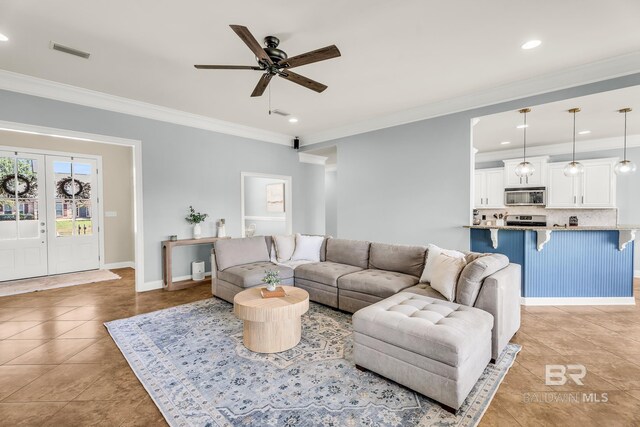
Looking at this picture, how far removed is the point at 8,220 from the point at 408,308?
6.84 m

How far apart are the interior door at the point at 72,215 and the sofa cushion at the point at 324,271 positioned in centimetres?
485

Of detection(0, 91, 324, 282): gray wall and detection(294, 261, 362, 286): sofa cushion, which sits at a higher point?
detection(0, 91, 324, 282): gray wall

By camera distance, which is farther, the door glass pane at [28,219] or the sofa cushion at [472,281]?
the door glass pane at [28,219]

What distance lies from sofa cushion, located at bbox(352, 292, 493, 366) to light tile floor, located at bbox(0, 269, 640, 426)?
45 centimetres

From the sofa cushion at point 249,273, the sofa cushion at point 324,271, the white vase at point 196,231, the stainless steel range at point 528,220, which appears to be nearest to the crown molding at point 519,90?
the sofa cushion at point 324,271

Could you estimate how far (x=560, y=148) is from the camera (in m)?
6.45

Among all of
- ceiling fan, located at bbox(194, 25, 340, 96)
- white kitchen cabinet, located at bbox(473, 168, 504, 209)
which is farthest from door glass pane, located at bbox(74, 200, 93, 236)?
white kitchen cabinet, located at bbox(473, 168, 504, 209)

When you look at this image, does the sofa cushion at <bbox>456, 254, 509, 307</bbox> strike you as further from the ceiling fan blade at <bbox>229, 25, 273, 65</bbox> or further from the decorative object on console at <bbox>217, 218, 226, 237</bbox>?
the decorative object on console at <bbox>217, 218, 226, 237</bbox>

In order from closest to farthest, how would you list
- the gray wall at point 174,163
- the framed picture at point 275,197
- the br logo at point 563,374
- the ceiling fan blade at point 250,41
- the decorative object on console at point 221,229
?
the ceiling fan blade at point 250,41
the br logo at point 563,374
the gray wall at point 174,163
the decorative object on console at point 221,229
the framed picture at point 275,197

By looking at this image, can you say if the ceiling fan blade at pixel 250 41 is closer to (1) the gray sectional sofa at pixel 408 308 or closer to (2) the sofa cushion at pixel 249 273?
(1) the gray sectional sofa at pixel 408 308

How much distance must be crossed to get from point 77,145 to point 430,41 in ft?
21.8

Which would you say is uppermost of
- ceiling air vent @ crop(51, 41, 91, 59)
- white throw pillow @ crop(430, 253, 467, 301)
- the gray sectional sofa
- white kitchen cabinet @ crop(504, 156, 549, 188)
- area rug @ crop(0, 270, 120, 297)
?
ceiling air vent @ crop(51, 41, 91, 59)

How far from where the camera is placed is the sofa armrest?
2.40 metres

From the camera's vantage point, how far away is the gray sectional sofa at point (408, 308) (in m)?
1.89
